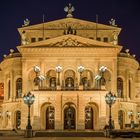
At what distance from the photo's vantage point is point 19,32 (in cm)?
11088

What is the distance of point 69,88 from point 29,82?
9.25 metres

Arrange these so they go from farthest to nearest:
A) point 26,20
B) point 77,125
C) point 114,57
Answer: point 26,20
point 114,57
point 77,125

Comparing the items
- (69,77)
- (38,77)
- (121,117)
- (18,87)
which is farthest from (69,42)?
(121,117)

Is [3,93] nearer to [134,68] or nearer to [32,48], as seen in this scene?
[32,48]

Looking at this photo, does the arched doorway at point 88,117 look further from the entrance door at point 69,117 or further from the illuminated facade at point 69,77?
the entrance door at point 69,117

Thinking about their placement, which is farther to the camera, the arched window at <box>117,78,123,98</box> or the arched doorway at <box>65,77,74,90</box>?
the arched window at <box>117,78,123,98</box>

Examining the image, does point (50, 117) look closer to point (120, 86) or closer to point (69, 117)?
point (69, 117)

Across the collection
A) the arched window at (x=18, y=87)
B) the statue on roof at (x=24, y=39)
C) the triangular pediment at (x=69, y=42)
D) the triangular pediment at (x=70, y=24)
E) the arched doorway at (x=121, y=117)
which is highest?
the triangular pediment at (x=70, y=24)

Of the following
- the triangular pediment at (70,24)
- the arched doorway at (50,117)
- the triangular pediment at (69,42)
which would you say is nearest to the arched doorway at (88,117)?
the arched doorway at (50,117)

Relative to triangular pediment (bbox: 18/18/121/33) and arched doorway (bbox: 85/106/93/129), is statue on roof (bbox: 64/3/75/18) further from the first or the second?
arched doorway (bbox: 85/106/93/129)

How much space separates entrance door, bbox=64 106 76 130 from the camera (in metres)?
97.3

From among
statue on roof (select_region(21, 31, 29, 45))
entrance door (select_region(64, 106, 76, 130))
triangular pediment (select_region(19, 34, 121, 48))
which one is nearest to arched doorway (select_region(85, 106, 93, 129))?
entrance door (select_region(64, 106, 76, 130))

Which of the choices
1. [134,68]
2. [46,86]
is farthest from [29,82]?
[134,68]

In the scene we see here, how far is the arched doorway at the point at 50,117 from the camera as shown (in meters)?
98.2
